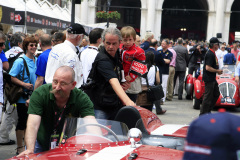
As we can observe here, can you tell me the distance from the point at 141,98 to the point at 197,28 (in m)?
51.3

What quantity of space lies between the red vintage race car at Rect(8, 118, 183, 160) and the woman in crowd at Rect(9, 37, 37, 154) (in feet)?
8.67

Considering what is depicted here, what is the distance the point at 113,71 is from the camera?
4.80 m

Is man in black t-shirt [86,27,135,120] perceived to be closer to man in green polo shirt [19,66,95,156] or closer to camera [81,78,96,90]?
camera [81,78,96,90]

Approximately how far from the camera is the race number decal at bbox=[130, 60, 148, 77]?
17.6 feet

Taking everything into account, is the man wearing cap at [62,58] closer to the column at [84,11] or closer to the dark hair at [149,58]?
the dark hair at [149,58]

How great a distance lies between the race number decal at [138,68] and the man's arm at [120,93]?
734 mm

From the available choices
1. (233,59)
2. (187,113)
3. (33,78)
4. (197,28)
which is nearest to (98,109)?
(33,78)

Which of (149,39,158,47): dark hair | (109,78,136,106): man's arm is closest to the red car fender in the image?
(149,39,158,47): dark hair

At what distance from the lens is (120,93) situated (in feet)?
15.0

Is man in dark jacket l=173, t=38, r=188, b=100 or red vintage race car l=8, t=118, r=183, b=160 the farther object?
man in dark jacket l=173, t=38, r=188, b=100

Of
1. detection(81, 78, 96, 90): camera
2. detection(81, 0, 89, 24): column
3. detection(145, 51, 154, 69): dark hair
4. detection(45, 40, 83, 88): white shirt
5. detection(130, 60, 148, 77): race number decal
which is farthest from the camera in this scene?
detection(81, 0, 89, 24): column

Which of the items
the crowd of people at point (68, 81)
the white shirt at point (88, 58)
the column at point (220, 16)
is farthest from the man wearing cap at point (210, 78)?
the column at point (220, 16)

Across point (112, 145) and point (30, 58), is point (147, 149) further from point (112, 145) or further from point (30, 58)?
point (30, 58)

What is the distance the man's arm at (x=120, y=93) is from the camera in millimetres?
4551
